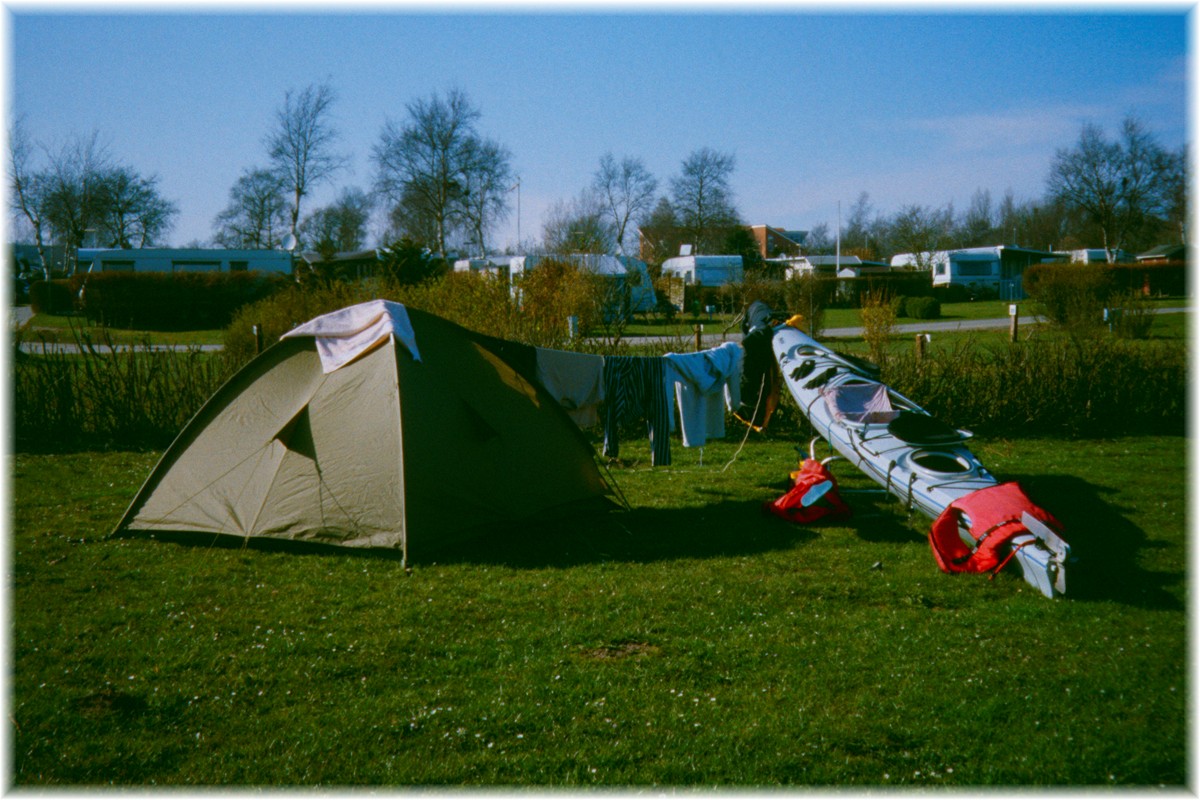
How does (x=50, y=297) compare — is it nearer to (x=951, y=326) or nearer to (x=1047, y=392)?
(x=951, y=326)

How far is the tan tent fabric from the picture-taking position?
688cm

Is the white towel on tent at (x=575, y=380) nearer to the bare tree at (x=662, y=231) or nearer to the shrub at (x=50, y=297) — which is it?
the shrub at (x=50, y=297)

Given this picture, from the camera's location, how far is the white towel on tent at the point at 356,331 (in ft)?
22.6

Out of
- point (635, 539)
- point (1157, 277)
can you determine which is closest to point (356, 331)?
point (635, 539)

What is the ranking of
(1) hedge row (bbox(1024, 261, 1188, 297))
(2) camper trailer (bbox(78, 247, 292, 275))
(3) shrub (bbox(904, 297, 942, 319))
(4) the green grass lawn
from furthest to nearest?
(1) hedge row (bbox(1024, 261, 1188, 297)) < (2) camper trailer (bbox(78, 247, 292, 275)) < (3) shrub (bbox(904, 297, 942, 319)) < (4) the green grass lawn

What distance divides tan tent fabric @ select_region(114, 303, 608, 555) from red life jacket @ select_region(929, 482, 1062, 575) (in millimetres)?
3144

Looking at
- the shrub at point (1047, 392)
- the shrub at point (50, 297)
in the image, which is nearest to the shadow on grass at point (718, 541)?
the shrub at point (1047, 392)

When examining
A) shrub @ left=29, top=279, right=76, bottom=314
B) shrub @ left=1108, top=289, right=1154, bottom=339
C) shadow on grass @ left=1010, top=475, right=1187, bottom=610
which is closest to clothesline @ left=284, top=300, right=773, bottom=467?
shadow on grass @ left=1010, top=475, right=1187, bottom=610

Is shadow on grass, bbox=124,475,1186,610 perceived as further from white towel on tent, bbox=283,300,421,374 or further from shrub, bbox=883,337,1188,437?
shrub, bbox=883,337,1188,437

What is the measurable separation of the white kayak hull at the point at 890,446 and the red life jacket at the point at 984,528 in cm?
13

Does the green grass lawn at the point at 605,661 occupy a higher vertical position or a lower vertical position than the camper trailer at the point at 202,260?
lower

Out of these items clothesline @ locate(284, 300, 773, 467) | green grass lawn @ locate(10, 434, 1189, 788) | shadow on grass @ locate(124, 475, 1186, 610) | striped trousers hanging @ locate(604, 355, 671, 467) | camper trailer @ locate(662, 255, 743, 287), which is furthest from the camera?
camper trailer @ locate(662, 255, 743, 287)

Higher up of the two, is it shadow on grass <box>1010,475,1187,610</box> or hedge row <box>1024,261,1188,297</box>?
hedge row <box>1024,261,1188,297</box>

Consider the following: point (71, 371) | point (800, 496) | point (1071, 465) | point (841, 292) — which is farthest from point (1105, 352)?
point (841, 292)
